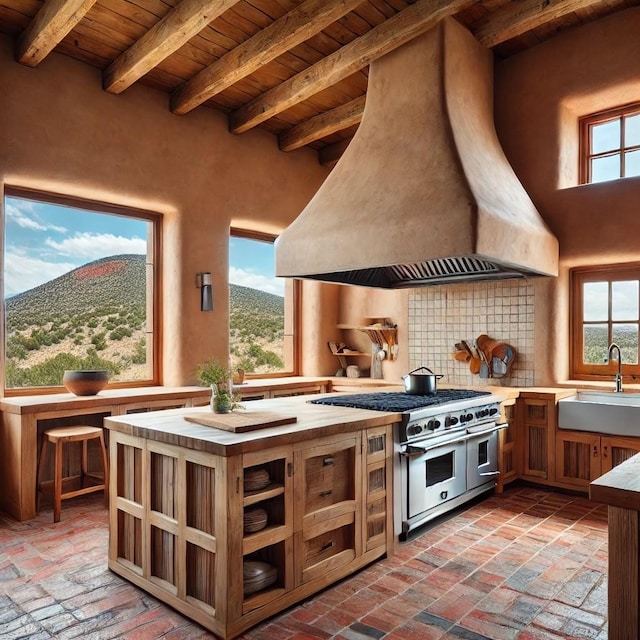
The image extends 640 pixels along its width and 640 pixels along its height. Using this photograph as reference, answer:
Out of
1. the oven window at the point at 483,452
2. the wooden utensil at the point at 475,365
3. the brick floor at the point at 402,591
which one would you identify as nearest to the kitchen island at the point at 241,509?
the brick floor at the point at 402,591

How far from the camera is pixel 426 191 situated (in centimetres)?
346

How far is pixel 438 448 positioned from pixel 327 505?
1115mm

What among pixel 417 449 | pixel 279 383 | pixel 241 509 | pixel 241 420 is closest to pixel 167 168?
pixel 279 383

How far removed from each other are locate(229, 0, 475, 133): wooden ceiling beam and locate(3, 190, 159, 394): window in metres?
1.42

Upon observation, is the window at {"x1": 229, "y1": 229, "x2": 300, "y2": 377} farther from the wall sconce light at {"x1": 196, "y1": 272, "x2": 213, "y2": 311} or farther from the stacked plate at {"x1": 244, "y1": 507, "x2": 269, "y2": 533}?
the stacked plate at {"x1": 244, "y1": 507, "x2": 269, "y2": 533}

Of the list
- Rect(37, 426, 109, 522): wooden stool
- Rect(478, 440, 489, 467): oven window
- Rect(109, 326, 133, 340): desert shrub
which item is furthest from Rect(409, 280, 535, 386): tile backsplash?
Rect(37, 426, 109, 522): wooden stool

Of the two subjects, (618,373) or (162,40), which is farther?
(618,373)

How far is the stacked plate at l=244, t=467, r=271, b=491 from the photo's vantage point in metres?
2.46

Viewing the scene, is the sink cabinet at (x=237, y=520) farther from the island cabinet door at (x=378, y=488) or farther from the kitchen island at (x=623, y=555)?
the kitchen island at (x=623, y=555)

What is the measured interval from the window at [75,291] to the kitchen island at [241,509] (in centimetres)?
184

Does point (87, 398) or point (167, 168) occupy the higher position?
point (167, 168)

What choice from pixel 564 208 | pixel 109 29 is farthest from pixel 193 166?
pixel 564 208

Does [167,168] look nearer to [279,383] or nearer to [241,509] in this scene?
[279,383]

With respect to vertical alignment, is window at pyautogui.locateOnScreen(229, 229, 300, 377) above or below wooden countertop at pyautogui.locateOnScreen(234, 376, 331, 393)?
above
